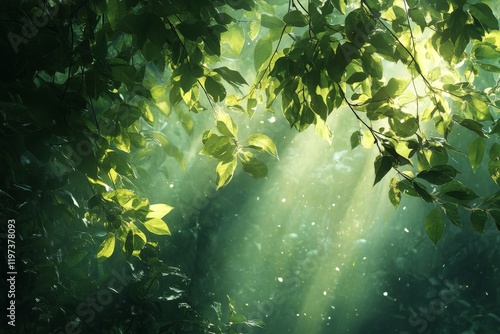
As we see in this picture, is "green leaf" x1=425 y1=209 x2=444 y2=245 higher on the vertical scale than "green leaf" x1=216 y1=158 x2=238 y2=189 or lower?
lower

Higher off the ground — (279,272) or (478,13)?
(478,13)

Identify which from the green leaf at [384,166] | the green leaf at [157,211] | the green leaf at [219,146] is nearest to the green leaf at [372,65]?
the green leaf at [384,166]

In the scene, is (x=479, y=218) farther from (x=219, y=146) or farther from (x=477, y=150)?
(x=219, y=146)

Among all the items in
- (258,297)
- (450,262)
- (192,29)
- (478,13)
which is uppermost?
(192,29)

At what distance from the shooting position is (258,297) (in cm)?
854

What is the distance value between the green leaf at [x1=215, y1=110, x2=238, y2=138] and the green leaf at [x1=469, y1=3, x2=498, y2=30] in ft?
2.45

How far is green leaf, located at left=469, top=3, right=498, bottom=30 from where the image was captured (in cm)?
135

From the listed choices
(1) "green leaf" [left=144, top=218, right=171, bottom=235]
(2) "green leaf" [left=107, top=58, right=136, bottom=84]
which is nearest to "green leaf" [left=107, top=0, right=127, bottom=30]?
(2) "green leaf" [left=107, top=58, right=136, bottom=84]

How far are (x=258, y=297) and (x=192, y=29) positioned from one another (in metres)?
7.64

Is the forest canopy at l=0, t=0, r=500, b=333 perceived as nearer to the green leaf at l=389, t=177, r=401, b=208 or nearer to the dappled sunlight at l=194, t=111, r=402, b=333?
the green leaf at l=389, t=177, r=401, b=208

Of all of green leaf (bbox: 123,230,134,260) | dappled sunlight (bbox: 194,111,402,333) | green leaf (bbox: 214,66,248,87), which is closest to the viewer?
green leaf (bbox: 214,66,248,87)

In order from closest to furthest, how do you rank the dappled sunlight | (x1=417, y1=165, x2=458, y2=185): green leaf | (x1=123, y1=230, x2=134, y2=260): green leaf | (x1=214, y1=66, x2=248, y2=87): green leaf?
(x1=417, y1=165, x2=458, y2=185): green leaf → (x1=214, y1=66, x2=248, y2=87): green leaf → (x1=123, y1=230, x2=134, y2=260): green leaf → the dappled sunlight

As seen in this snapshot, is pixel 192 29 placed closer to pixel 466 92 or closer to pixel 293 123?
pixel 293 123

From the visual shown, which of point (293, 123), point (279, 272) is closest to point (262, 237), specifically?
point (279, 272)
